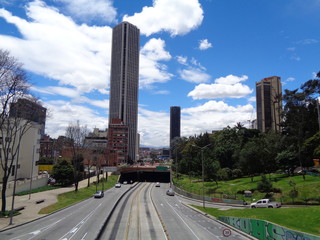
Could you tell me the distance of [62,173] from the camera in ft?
224

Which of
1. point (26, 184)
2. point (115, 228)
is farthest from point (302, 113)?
point (26, 184)

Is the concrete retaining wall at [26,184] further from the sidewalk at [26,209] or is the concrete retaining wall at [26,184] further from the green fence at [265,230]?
the green fence at [265,230]

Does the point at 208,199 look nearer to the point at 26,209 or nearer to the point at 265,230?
the point at 26,209

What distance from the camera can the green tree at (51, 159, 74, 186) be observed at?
224ft

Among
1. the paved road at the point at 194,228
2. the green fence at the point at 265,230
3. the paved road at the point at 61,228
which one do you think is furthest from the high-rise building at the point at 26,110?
the green fence at the point at 265,230

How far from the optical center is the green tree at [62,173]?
68188mm

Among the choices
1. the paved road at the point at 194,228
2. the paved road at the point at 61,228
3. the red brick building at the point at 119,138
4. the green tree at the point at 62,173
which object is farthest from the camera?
the red brick building at the point at 119,138

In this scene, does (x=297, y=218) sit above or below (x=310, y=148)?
below

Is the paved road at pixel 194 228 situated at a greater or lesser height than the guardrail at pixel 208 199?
greater

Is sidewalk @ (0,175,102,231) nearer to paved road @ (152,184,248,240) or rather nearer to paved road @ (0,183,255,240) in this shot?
paved road @ (0,183,255,240)

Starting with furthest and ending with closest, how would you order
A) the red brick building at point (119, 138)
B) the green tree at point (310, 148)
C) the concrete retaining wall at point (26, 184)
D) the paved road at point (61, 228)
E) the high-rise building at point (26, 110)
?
the red brick building at point (119, 138)
the green tree at point (310, 148)
the concrete retaining wall at point (26, 184)
the high-rise building at point (26, 110)
the paved road at point (61, 228)

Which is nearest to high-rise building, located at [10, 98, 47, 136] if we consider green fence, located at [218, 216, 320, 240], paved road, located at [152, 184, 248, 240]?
paved road, located at [152, 184, 248, 240]

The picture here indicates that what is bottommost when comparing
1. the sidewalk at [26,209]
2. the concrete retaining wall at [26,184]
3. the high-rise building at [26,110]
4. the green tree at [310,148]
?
the sidewalk at [26,209]

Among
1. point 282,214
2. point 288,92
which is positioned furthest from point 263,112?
point 282,214
